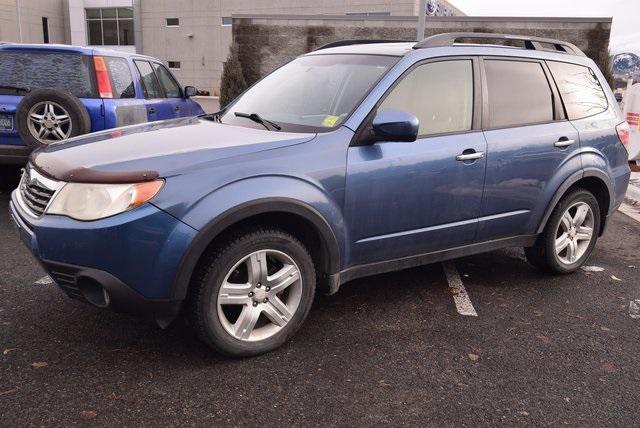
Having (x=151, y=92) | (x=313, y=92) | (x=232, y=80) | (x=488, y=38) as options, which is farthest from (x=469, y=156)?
(x=232, y=80)

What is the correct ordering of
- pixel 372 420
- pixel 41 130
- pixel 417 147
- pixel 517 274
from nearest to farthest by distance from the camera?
pixel 372 420 < pixel 417 147 < pixel 517 274 < pixel 41 130

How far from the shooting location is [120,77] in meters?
7.02

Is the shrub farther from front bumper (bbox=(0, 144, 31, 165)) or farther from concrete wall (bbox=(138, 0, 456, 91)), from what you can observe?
concrete wall (bbox=(138, 0, 456, 91))

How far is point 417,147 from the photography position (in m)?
3.73

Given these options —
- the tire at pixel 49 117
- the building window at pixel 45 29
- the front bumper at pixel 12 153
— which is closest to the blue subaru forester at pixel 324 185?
the tire at pixel 49 117

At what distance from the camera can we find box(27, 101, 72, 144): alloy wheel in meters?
6.11

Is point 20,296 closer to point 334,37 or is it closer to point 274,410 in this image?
point 274,410

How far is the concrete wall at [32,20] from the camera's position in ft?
153

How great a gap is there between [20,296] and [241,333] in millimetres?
1836

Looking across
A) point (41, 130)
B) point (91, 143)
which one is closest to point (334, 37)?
point (41, 130)

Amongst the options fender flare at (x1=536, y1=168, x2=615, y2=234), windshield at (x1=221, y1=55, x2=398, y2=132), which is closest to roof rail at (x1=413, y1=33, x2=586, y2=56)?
windshield at (x1=221, y1=55, x2=398, y2=132)

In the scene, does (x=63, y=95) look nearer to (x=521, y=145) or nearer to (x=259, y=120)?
(x=259, y=120)

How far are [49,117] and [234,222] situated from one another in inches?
158

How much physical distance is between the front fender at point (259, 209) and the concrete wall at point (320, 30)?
1517 cm
